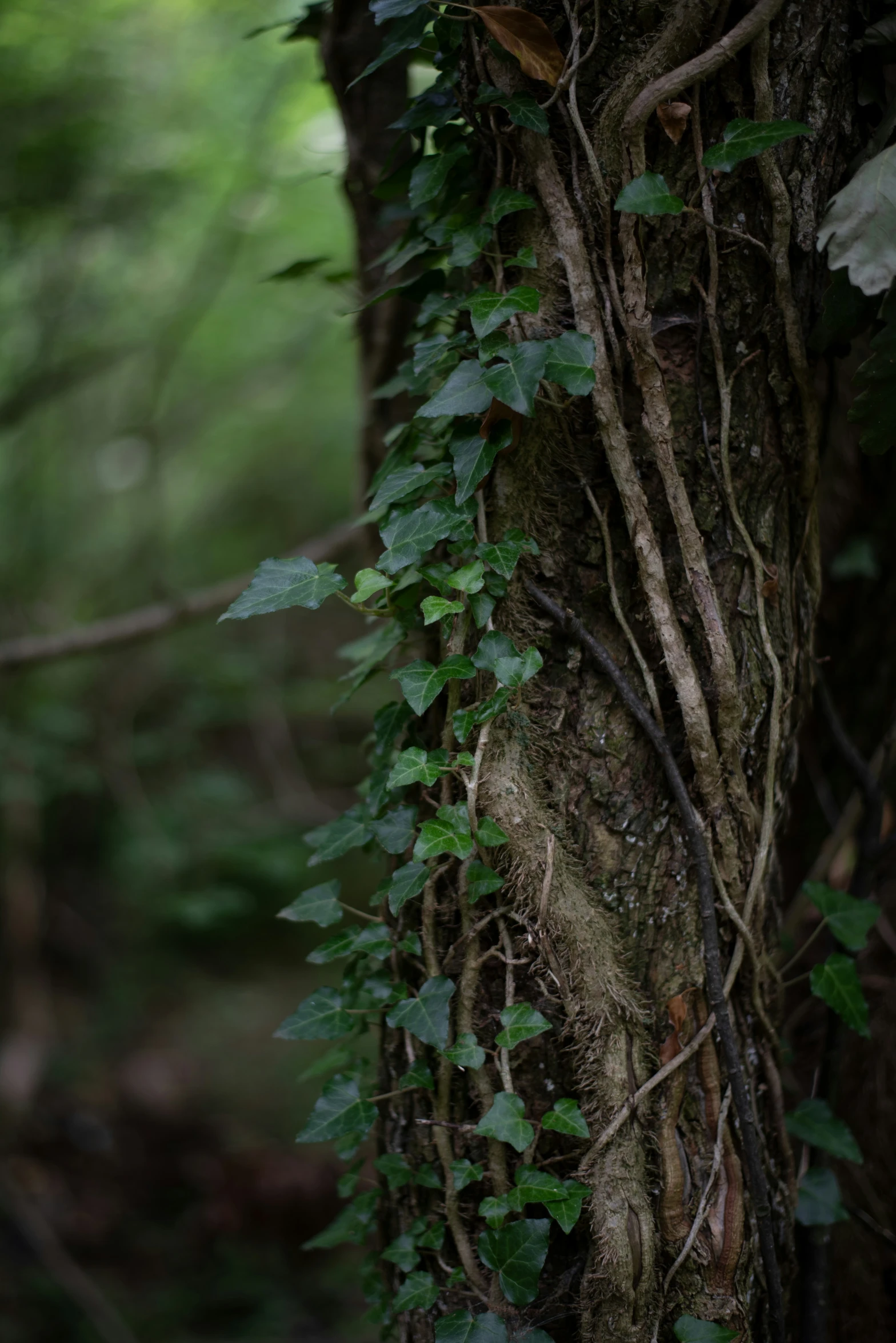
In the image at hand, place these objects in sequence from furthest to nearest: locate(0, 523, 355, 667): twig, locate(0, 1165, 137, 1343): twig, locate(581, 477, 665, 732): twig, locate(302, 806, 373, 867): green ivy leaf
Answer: locate(0, 1165, 137, 1343): twig < locate(0, 523, 355, 667): twig < locate(302, 806, 373, 867): green ivy leaf < locate(581, 477, 665, 732): twig

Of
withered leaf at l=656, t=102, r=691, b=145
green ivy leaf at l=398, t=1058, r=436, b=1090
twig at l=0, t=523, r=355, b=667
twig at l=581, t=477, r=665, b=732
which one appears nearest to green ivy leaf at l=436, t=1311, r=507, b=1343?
green ivy leaf at l=398, t=1058, r=436, b=1090

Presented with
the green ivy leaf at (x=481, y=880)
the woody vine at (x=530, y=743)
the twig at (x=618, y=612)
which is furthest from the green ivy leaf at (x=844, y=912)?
the green ivy leaf at (x=481, y=880)

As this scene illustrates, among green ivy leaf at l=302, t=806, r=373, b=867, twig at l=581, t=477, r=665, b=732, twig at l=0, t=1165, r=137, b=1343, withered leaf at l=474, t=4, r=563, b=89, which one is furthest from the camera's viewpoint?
twig at l=0, t=1165, r=137, b=1343

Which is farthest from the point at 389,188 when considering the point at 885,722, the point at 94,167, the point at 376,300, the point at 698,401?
the point at 94,167

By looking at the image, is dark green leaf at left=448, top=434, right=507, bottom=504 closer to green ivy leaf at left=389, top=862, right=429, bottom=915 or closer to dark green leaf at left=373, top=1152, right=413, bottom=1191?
green ivy leaf at left=389, top=862, right=429, bottom=915

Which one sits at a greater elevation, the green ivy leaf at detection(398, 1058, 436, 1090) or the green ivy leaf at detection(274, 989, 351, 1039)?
the green ivy leaf at detection(274, 989, 351, 1039)

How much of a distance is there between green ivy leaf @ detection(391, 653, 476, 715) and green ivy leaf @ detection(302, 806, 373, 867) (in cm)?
21

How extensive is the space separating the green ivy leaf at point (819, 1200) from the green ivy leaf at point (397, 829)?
746 millimetres

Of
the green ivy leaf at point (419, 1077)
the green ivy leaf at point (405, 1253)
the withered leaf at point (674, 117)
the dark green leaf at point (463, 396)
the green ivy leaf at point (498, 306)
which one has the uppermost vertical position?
the withered leaf at point (674, 117)

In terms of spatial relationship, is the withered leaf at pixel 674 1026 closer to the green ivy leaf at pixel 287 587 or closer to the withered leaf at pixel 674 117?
the green ivy leaf at pixel 287 587

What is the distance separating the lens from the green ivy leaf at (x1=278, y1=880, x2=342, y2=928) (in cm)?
107

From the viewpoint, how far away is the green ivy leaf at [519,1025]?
0.90 meters

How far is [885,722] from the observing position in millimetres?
1513

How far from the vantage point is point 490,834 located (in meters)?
0.91
